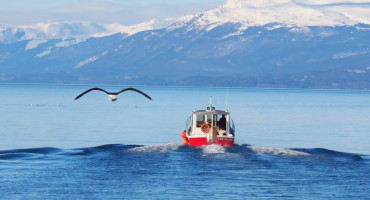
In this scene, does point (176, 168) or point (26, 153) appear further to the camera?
point (26, 153)

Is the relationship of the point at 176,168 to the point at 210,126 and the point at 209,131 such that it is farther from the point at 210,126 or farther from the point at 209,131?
the point at 210,126

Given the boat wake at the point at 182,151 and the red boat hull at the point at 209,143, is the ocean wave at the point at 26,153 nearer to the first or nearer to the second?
the boat wake at the point at 182,151

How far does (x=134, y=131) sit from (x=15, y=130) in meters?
12.9

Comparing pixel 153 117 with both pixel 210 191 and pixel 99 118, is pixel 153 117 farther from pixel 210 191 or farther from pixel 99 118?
pixel 210 191

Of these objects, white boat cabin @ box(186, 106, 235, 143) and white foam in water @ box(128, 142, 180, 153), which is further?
white boat cabin @ box(186, 106, 235, 143)

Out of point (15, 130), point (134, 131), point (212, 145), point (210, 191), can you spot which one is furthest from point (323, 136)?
point (210, 191)

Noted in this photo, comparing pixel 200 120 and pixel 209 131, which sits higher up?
pixel 200 120

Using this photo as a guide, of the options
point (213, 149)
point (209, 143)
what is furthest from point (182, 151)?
point (209, 143)

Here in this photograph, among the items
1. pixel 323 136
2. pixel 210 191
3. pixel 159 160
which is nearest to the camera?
pixel 210 191

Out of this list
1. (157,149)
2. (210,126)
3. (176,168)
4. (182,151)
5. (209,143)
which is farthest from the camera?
(210,126)

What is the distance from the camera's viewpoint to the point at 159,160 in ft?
177

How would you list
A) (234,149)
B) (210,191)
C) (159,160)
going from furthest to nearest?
(234,149)
(159,160)
(210,191)

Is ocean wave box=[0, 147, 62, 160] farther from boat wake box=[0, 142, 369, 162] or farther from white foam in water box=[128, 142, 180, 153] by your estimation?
white foam in water box=[128, 142, 180, 153]

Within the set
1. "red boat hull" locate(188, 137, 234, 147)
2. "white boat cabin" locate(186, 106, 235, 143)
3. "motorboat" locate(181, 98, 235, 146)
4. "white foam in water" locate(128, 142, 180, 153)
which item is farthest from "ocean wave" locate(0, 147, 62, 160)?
"white boat cabin" locate(186, 106, 235, 143)
